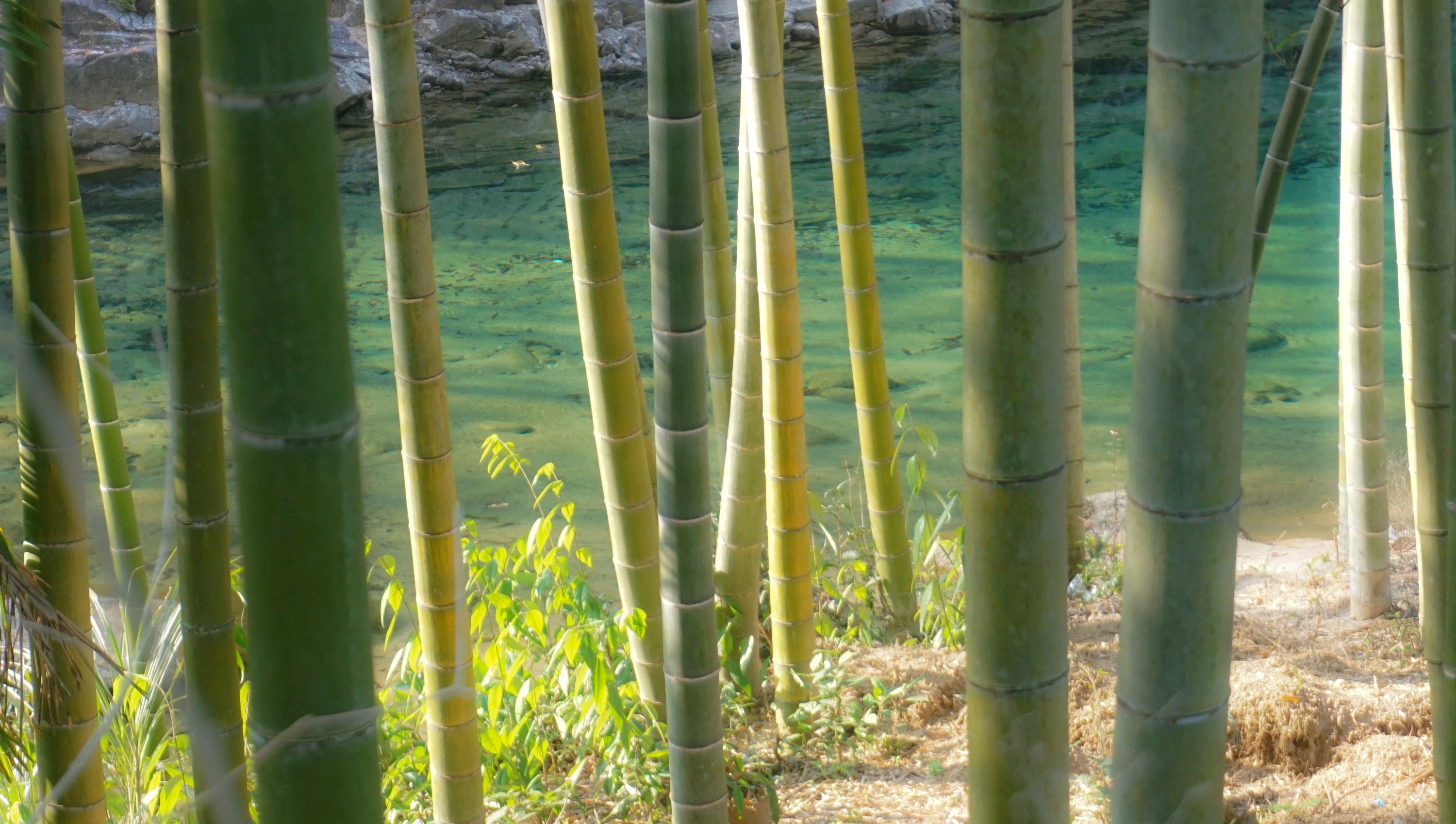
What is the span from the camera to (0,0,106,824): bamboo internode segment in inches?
54.5

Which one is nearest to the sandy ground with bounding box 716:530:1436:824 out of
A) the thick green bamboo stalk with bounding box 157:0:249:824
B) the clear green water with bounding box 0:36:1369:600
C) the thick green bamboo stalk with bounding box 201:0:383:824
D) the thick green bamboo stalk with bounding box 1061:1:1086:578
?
the thick green bamboo stalk with bounding box 1061:1:1086:578

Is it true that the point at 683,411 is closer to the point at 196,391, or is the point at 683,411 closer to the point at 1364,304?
the point at 196,391

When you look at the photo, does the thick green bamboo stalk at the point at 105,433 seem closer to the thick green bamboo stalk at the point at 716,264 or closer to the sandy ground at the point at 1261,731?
the thick green bamboo stalk at the point at 716,264

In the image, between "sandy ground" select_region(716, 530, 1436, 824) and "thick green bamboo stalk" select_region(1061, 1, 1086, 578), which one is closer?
"sandy ground" select_region(716, 530, 1436, 824)

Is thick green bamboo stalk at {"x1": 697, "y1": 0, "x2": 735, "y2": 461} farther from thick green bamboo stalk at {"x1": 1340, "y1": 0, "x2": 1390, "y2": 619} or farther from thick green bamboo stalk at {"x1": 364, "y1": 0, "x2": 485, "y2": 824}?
thick green bamboo stalk at {"x1": 1340, "y1": 0, "x2": 1390, "y2": 619}

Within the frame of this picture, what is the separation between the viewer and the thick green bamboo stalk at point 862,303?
7.61 feet

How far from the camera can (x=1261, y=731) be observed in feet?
7.52

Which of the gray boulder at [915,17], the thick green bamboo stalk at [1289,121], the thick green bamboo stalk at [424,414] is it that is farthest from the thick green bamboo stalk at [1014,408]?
the gray boulder at [915,17]

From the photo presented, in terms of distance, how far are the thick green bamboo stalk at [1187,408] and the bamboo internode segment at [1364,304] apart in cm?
191

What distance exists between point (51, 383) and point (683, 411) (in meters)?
0.72

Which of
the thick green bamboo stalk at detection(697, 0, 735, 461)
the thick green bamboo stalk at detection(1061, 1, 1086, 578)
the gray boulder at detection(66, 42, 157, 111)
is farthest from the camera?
the gray boulder at detection(66, 42, 157, 111)

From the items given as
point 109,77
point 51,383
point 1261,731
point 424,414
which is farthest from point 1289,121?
Answer: point 109,77

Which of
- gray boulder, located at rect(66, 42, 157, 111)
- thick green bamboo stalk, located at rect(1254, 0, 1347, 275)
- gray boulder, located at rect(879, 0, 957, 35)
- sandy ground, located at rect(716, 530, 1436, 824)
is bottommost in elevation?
sandy ground, located at rect(716, 530, 1436, 824)

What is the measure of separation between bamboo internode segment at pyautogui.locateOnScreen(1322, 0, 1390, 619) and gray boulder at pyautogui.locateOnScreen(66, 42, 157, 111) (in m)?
7.55
